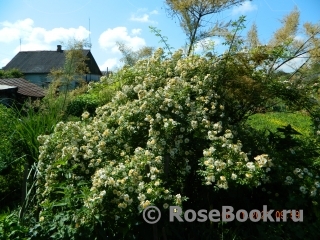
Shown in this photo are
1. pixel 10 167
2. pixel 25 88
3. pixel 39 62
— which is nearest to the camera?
pixel 10 167

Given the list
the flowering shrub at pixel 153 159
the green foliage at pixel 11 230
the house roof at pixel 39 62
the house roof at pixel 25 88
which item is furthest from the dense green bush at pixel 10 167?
the house roof at pixel 39 62

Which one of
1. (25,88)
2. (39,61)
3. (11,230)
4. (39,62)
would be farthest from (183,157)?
(39,61)

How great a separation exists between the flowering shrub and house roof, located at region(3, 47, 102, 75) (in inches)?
1344

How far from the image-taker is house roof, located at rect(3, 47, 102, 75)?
124 feet

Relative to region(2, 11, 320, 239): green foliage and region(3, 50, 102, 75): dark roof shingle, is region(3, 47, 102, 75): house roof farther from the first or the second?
region(2, 11, 320, 239): green foliage

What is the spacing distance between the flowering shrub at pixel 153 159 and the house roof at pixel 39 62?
34.1m

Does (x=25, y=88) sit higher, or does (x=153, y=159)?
(x=25, y=88)

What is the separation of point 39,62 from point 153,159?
38.9m

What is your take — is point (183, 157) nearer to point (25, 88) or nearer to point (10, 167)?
point (10, 167)

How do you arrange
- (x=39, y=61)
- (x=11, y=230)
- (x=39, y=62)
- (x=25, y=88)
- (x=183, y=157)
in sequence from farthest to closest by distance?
(x=39, y=61)
(x=39, y=62)
(x=25, y=88)
(x=183, y=157)
(x=11, y=230)

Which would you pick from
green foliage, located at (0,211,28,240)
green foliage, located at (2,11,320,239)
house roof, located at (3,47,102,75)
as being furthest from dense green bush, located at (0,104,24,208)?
house roof, located at (3,47,102,75)

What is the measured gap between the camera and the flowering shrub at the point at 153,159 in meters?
2.42

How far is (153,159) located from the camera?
2736mm

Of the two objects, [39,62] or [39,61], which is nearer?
[39,62]
